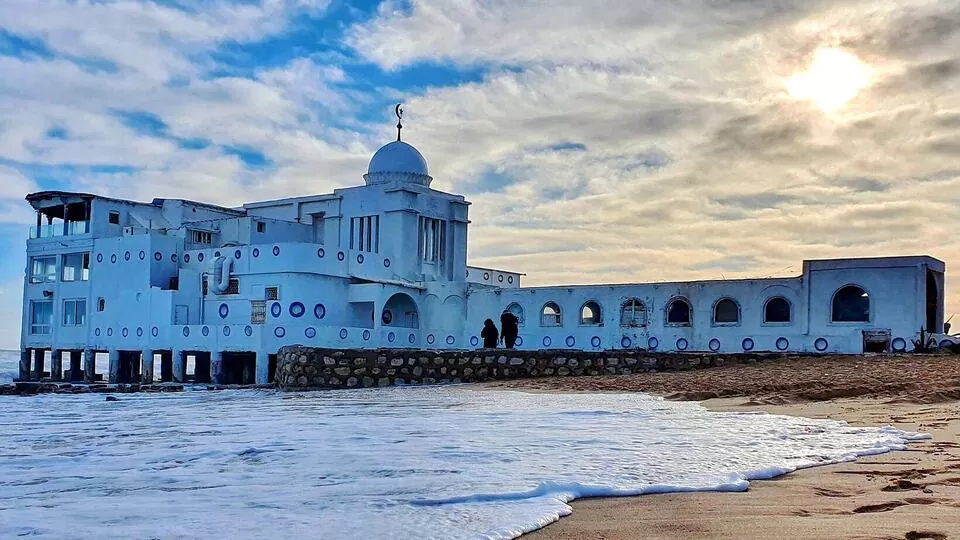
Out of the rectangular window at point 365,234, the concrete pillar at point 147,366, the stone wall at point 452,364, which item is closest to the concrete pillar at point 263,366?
the concrete pillar at point 147,366

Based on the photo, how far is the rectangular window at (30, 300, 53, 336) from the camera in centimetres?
3684

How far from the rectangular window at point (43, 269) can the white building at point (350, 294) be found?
0.06 metres

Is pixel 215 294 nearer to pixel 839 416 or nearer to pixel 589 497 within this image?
pixel 839 416

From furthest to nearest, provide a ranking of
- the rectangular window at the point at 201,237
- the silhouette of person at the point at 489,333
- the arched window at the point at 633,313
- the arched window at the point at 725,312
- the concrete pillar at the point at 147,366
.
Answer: the rectangular window at the point at 201,237 < the concrete pillar at the point at 147,366 < the arched window at the point at 633,313 < the arched window at the point at 725,312 < the silhouette of person at the point at 489,333

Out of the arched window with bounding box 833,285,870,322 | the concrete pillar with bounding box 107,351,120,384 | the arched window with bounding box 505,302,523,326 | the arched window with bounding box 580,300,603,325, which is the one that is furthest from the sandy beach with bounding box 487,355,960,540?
the concrete pillar with bounding box 107,351,120,384

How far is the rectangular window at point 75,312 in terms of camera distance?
35469 millimetres

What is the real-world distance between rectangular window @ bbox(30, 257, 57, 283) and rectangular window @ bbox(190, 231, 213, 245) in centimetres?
679

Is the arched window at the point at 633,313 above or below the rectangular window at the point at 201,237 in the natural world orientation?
below

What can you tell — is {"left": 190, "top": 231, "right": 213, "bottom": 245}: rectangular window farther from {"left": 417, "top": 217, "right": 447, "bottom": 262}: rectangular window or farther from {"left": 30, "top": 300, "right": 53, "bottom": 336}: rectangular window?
{"left": 417, "top": 217, "right": 447, "bottom": 262}: rectangular window

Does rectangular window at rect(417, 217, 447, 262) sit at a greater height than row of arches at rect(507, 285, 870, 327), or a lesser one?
greater

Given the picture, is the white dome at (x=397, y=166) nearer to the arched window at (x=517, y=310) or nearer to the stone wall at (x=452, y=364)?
the arched window at (x=517, y=310)

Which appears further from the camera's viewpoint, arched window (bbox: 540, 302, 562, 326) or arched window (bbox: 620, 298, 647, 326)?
arched window (bbox: 540, 302, 562, 326)

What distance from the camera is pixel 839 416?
28.6 feet

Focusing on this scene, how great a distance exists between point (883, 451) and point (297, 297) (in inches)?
1004
